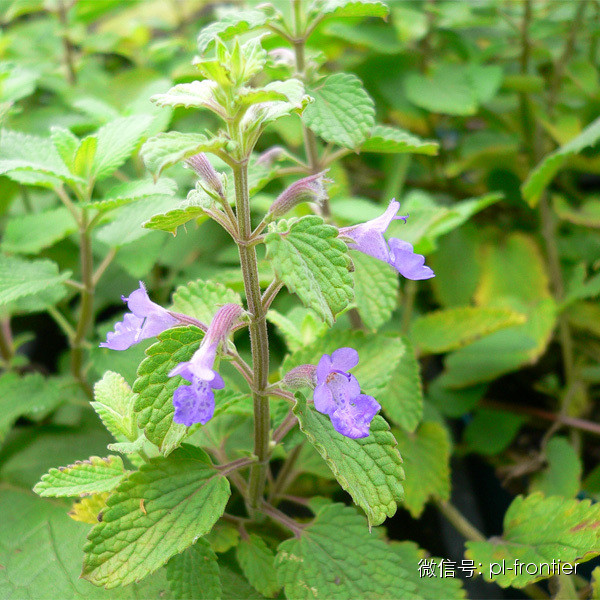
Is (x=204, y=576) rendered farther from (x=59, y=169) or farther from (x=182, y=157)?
(x=59, y=169)

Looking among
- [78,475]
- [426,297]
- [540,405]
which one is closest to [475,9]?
[426,297]

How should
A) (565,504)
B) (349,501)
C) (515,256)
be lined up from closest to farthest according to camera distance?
(565,504) < (349,501) < (515,256)

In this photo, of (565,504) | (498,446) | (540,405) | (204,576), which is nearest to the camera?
(204,576)

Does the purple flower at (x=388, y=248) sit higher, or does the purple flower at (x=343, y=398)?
the purple flower at (x=388, y=248)

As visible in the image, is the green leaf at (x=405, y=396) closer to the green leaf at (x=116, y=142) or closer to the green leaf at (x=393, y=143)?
the green leaf at (x=393, y=143)

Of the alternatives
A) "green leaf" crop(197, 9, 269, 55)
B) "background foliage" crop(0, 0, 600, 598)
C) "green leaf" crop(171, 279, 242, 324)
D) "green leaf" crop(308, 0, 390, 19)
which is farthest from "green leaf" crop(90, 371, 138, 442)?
"green leaf" crop(308, 0, 390, 19)

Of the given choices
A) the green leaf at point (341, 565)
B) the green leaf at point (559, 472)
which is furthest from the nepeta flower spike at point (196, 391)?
the green leaf at point (559, 472)
